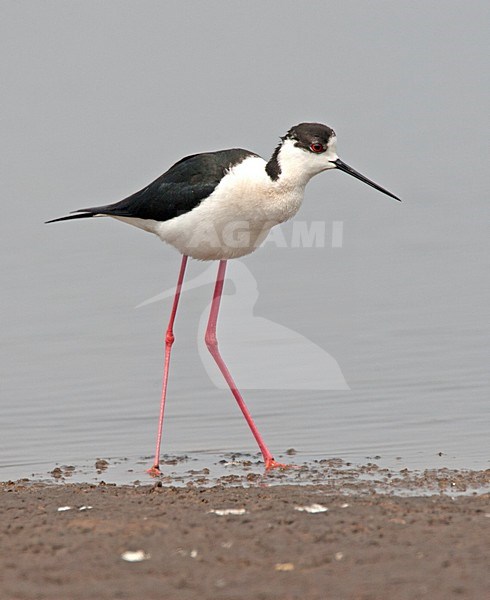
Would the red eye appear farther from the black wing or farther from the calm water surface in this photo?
the calm water surface

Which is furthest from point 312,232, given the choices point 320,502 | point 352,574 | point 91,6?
point 91,6

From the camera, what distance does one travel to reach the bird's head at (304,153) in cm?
744

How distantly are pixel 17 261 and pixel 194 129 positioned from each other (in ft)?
12.4

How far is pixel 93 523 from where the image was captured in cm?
531

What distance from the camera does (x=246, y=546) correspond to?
4.91 metres

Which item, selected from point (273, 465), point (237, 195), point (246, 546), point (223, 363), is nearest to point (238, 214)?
point (237, 195)

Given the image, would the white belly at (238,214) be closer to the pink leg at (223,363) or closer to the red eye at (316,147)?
the red eye at (316,147)

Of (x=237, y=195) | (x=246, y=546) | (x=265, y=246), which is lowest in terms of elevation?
(x=246, y=546)

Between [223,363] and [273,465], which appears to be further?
[223,363]

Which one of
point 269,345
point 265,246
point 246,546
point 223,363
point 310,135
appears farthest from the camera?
point 265,246

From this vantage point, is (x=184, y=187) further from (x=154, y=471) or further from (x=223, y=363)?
(x=154, y=471)

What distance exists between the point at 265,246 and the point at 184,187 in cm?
473

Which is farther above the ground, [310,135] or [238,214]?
[310,135]

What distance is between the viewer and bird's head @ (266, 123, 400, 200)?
744 cm
